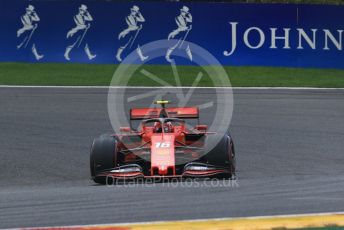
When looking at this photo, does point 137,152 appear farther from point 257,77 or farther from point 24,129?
point 257,77

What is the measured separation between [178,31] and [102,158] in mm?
12722

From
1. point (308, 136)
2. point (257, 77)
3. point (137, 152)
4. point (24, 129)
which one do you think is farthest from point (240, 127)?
point (257, 77)

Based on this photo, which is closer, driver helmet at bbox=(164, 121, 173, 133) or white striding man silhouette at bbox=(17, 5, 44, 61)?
driver helmet at bbox=(164, 121, 173, 133)

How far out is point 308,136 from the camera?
547 inches

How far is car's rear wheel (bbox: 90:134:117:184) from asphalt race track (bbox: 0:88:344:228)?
216mm

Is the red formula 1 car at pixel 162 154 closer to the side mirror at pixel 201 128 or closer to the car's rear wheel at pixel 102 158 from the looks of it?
the car's rear wheel at pixel 102 158

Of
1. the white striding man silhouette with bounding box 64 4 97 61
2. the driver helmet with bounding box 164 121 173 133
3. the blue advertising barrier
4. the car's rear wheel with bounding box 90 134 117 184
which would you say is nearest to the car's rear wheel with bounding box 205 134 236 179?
the driver helmet with bounding box 164 121 173 133

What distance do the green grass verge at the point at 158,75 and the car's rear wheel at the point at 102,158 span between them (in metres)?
9.63

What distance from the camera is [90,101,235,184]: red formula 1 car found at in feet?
33.3
